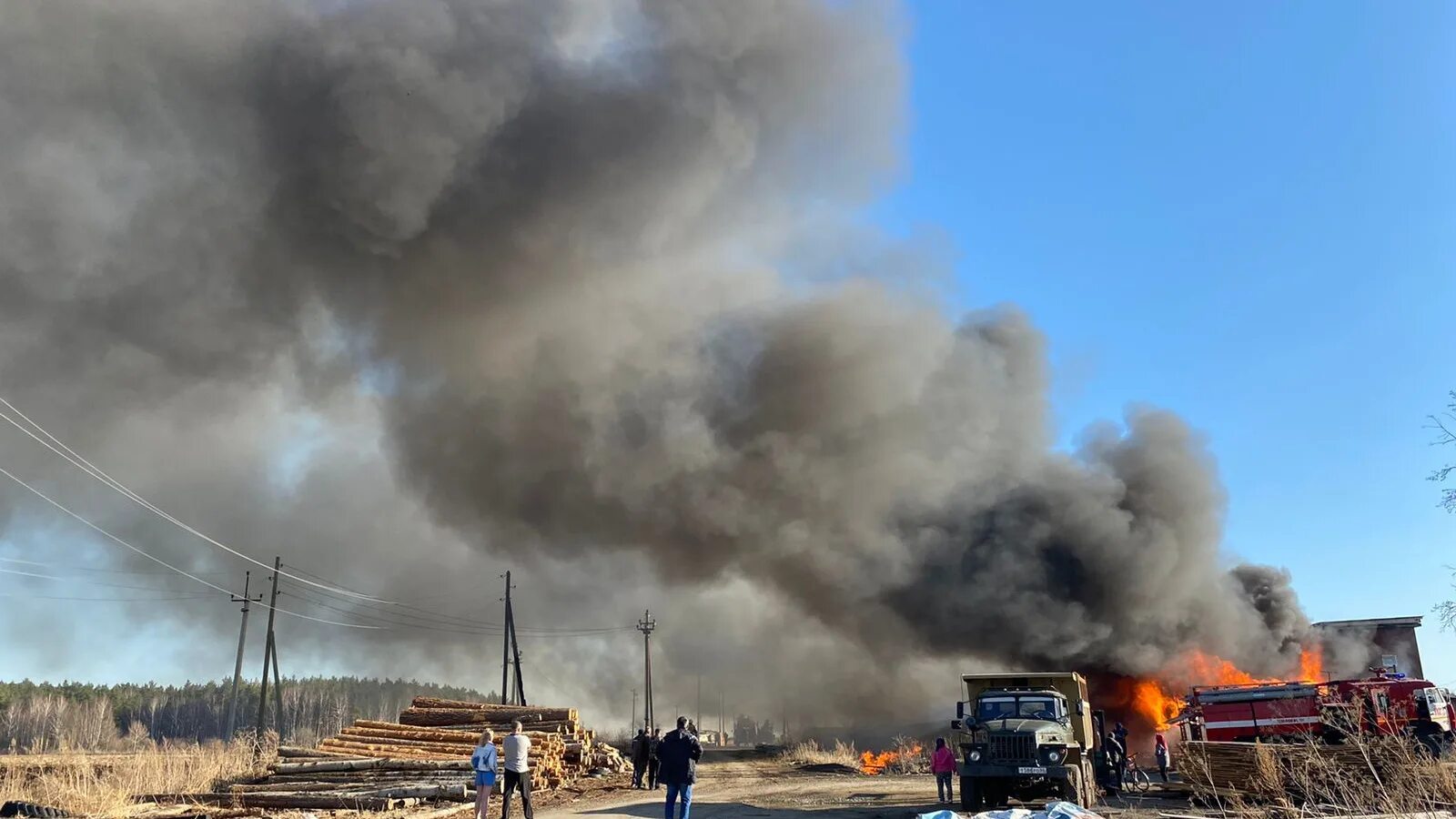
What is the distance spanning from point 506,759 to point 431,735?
10.3m

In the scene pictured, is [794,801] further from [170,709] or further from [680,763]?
[170,709]

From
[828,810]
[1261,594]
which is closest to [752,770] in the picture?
[828,810]

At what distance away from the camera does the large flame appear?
29047 millimetres

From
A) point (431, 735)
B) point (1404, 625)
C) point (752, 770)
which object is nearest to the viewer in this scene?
point (431, 735)

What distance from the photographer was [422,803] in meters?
16.1

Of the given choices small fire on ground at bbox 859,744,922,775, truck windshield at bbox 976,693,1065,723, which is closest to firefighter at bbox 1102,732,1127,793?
truck windshield at bbox 976,693,1065,723

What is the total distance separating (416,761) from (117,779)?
5.44 metres

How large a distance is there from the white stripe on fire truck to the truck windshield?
936 cm

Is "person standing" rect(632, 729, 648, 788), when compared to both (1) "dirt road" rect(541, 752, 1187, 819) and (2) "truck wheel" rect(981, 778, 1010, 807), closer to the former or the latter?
(1) "dirt road" rect(541, 752, 1187, 819)

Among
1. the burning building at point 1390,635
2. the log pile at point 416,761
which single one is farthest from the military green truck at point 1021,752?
the burning building at point 1390,635

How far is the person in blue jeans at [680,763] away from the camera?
1082 centimetres

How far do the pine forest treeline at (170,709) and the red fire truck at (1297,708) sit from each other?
67862mm

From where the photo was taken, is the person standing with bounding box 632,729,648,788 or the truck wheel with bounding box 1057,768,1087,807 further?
the person standing with bounding box 632,729,648,788

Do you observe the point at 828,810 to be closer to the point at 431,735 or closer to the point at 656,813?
the point at 656,813
